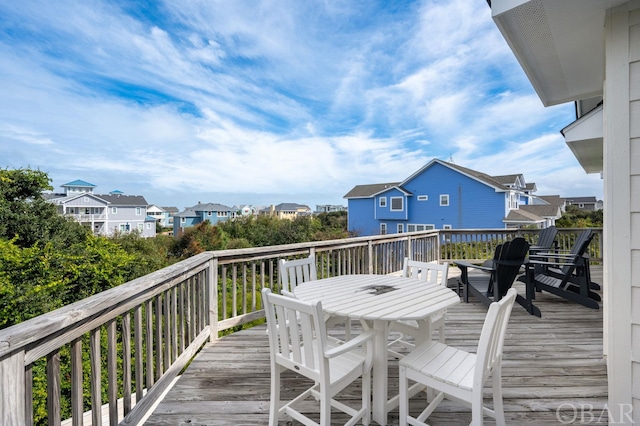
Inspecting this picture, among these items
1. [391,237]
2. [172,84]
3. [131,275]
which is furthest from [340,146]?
[131,275]

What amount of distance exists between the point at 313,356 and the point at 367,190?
68.5ft

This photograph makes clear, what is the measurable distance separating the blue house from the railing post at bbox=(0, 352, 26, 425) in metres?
17.7

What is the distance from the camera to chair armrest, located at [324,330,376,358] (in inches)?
61.8

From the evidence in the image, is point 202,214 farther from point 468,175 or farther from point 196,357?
point 196,357

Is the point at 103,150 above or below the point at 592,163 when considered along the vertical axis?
above

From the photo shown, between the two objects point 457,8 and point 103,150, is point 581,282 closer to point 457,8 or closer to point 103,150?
point 457,8

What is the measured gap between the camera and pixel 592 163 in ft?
20.2

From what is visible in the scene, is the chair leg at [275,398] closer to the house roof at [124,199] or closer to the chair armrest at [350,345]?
the chair armrest at [350,345]

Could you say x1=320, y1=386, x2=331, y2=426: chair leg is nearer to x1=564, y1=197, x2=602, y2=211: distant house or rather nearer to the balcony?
the balcony

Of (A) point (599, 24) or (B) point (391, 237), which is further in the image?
(B) point (391, 237)

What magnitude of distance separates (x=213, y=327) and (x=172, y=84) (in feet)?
35.2

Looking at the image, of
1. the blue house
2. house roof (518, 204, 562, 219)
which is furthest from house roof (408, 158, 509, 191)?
house roof (518, 204, 562, 219)

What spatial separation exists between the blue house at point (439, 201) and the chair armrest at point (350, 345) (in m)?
16.6

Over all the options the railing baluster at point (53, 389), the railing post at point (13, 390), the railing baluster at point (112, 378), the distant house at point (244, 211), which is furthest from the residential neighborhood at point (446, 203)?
the railing post at point (13, 390)
